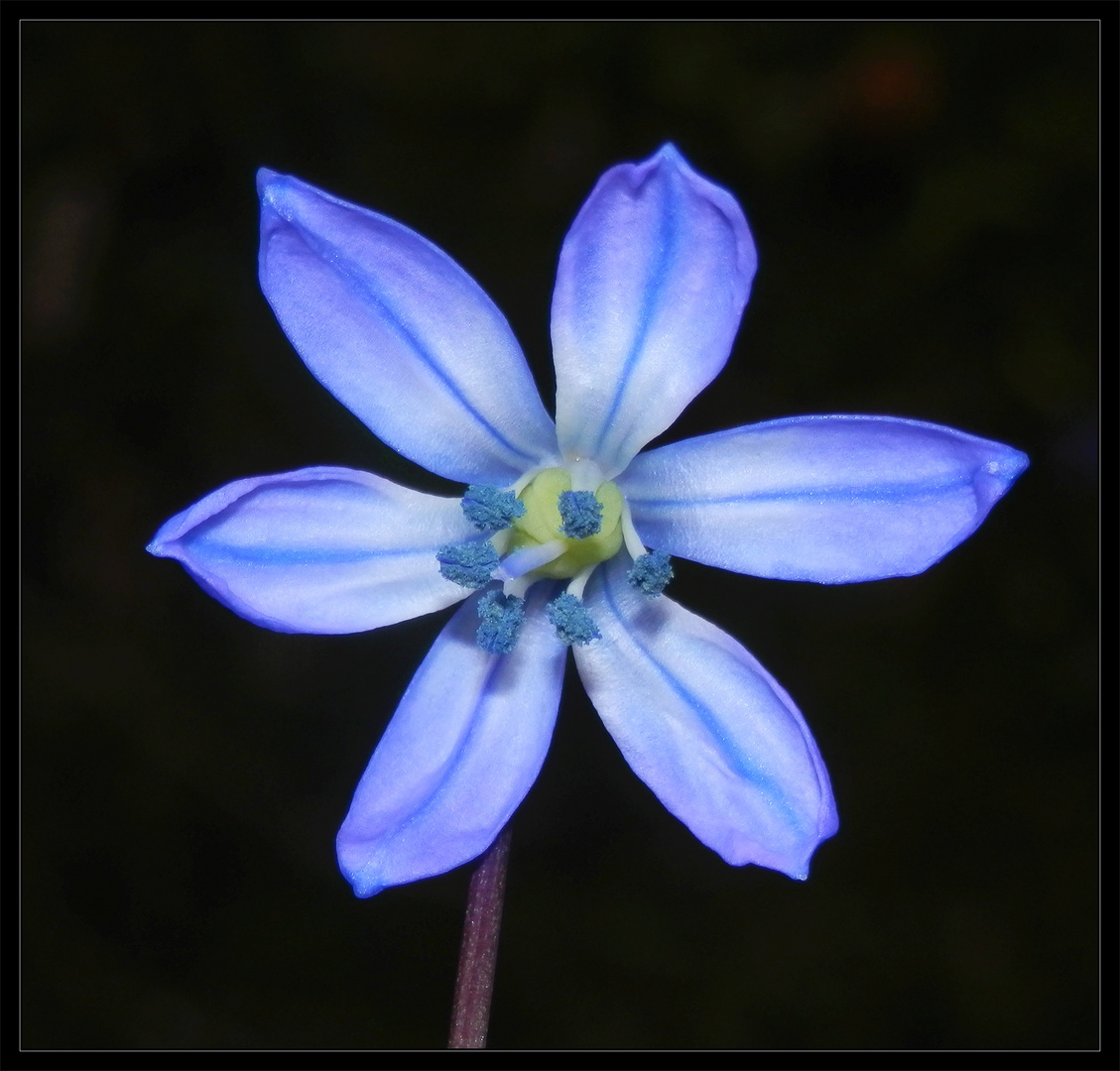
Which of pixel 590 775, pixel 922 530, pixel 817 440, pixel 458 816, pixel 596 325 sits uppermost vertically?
pixel 590 775

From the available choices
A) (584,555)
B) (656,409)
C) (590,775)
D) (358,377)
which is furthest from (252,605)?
(590,775)

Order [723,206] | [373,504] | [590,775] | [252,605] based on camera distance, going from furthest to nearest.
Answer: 1. [590,775]
2. [373,504]
3. [252,605]
4. [723,206]

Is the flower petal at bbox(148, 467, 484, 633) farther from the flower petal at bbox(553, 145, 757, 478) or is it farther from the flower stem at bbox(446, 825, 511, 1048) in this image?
the flower stem at bbox(446, 825, 511, 1048)

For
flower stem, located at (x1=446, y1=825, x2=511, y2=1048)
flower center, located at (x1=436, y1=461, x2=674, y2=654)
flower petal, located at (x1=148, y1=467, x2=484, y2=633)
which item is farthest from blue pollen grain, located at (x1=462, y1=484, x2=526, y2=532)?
flower stem, located at (x1=446, y1=825, x2=511, y2=1048)

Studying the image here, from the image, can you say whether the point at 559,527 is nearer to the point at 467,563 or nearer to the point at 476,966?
the point at 467,563

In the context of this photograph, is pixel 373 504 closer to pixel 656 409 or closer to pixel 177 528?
pixel 177 528

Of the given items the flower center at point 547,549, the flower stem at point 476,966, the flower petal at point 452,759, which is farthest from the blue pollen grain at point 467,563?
the flower stem at point 476,966

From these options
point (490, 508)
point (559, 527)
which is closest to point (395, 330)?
point (490, 508)
